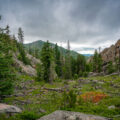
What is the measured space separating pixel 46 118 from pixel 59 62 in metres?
48.7

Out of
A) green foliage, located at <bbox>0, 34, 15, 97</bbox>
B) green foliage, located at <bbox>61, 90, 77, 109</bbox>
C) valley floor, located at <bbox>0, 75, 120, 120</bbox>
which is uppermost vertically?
green foliage, located at <bbox>0, 34, 15, 97</bbox>

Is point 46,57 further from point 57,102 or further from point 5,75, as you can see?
point 57,102

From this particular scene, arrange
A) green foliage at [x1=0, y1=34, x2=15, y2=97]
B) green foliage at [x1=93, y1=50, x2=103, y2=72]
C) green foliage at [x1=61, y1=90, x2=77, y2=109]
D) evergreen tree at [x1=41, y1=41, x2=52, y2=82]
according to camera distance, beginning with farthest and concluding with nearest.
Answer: green foliage at [x1=93, y1=50, x2=103, y2=72] → evergreen tree at [x1=41, y1=41, x2=52, y2=82] → green foliage at [x1=0, y1=34, x2=15, y2=97] → green foliage at [x1=61, y1=90, x2=77, y2=109]

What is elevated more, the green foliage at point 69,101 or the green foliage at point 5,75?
the green foliage at point 5,75

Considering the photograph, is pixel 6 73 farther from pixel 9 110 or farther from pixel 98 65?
pixel 98 65

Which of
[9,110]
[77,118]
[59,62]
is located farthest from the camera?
[59,62]

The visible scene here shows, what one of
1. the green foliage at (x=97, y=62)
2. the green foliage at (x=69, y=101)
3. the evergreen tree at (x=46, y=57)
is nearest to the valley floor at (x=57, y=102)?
the green foliage at (x=69, y=101)

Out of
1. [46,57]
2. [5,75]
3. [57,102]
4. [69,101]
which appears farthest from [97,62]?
[5,75]

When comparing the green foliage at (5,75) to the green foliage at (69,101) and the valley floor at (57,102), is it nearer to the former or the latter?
the valley floor at (57,102)

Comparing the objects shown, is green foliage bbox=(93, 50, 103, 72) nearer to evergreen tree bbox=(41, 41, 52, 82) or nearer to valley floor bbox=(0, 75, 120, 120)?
evergreen tree bbox=(41, 41, 52, 82)

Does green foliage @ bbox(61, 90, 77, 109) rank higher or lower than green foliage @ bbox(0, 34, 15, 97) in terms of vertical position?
lower

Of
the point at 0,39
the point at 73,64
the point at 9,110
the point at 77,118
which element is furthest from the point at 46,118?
the point at 73,64

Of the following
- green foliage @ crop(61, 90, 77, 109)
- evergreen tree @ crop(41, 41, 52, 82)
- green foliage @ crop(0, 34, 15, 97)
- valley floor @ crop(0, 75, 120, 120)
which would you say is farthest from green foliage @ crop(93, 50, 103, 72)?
green foliage @ crop(0, 34, 15, 97)

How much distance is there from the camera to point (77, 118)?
505 centimetres
